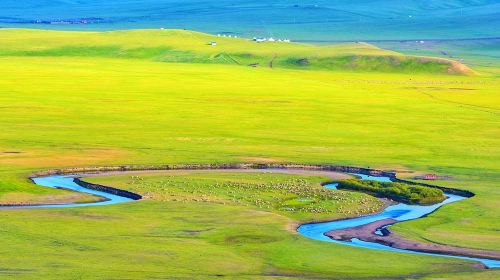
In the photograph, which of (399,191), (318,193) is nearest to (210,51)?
(318,193)

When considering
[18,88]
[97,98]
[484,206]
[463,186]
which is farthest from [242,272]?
[18,88]

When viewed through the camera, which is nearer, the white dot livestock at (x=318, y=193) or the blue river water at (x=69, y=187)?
the white dot livestock at (x=318, y=193)

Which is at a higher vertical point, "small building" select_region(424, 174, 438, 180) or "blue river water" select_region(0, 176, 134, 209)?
"small building" select_region(424, 174, 438, 180)

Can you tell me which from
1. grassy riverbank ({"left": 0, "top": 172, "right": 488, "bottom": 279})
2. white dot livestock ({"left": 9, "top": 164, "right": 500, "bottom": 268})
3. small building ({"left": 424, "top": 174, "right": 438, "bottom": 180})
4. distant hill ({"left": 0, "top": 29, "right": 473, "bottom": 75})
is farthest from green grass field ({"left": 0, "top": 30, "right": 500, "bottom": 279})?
small building ({"left": 424, "top": 174, "right": 438, "bottom": 180})

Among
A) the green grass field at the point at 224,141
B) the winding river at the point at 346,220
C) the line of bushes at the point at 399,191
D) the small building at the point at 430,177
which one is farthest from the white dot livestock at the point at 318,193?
the small building at the point at 430,177

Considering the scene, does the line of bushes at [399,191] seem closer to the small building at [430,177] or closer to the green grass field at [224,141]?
the green grass field at [224,141]

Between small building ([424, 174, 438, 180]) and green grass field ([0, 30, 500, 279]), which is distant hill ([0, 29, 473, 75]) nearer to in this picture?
green grass field ([0, 30, 500, 279])

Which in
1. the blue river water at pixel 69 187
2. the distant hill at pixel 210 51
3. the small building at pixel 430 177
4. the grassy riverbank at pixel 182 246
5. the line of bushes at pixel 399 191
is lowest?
the grassy riverbank at pixel 182 246
